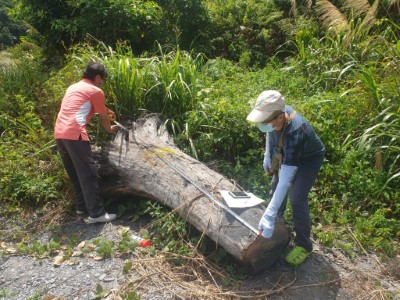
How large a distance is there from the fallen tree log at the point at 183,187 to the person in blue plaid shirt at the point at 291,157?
0.15 metres

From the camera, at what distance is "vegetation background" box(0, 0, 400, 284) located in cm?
416

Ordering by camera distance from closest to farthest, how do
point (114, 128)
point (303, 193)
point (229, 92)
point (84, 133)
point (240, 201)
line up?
point (303, 193) → point (240, 201) → point (84, 133) → point (114, 128) → point (229, 92)

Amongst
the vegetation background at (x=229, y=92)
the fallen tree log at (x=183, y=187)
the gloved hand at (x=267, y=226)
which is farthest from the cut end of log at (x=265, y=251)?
the vegetation background at (x=229, y=92)

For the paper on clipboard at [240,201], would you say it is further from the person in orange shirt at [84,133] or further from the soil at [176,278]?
the person in orange shirt at [84,133]

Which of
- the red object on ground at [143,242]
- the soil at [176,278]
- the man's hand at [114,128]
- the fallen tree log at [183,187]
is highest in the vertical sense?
the man's hand at [114,128]

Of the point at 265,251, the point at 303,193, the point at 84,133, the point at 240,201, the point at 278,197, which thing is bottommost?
the point at 265,251

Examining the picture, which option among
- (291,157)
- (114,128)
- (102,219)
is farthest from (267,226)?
(114,128)

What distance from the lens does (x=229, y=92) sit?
526cm

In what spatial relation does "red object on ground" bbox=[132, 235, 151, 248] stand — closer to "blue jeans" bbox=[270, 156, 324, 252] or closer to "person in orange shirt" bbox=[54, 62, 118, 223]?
"person in orange shirt" bbox=[54, 62, 118, 223]

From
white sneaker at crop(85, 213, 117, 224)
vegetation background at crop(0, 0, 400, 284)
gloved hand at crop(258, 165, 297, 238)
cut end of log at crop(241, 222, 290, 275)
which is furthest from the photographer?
vegetation background at crop(0, 0, 400, 284)

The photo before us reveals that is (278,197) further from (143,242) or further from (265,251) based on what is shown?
(143,242)

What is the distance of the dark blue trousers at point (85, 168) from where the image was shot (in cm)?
389

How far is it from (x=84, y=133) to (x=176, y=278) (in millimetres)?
1655

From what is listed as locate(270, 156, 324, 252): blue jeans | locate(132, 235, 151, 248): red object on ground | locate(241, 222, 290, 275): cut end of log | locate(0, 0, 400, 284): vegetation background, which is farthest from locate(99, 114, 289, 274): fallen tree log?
locate(132, 235, 151, 248): red object on ground
